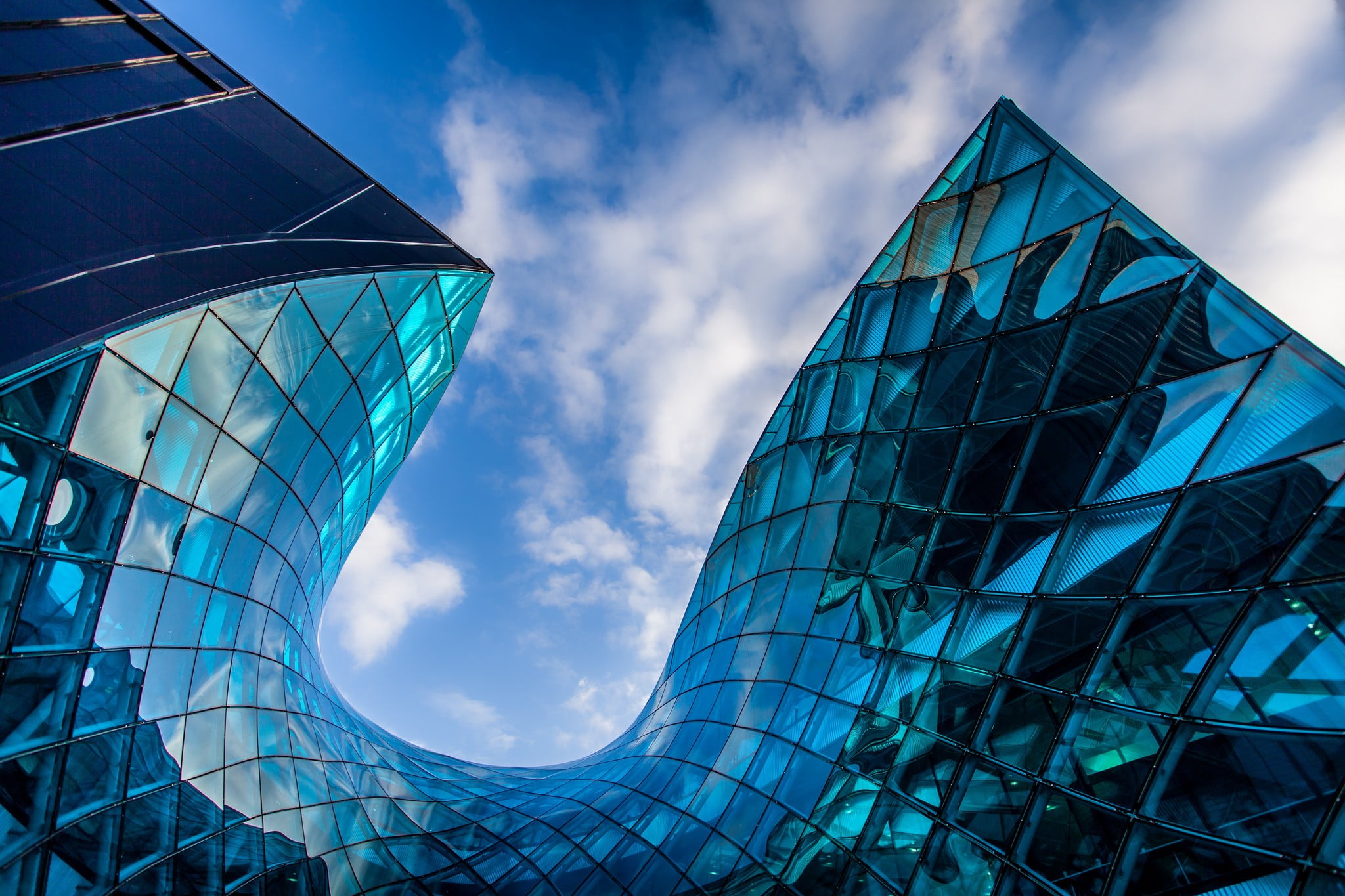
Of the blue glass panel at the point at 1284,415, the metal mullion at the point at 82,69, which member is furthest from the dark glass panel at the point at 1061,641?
the metal mullion at the point at 82,69

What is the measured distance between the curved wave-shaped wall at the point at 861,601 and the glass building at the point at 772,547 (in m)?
0.09

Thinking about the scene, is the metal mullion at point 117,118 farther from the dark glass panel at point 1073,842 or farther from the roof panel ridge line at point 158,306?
the dark glass panel at point 1073,842

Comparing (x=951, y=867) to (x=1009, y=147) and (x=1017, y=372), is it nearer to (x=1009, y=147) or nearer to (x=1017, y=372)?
(x=1017, y=372)

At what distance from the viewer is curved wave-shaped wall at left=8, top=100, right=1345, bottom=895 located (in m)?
11.7

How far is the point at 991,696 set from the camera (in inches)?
633

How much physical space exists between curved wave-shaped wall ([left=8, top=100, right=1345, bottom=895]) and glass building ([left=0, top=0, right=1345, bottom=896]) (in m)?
0.09

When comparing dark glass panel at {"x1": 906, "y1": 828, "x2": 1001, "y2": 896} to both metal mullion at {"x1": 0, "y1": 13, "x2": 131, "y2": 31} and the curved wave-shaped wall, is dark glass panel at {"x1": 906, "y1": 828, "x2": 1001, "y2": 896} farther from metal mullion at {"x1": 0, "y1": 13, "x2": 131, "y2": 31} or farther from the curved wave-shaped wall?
metal mullion at {"x1": 0, "y1": 13, "x2": 131, "y2": 31}

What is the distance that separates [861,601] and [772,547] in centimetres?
560

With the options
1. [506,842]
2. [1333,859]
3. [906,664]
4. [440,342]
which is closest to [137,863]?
[506,842]

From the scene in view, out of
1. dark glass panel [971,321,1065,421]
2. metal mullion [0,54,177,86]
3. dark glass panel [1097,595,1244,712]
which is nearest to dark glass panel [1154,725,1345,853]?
dark glass panel [1097,595,1244,712]

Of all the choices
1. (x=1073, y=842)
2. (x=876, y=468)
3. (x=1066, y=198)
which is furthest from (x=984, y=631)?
(x=1066, y=198)

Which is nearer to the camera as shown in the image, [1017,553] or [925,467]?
[1017,553]

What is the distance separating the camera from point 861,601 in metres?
21.1

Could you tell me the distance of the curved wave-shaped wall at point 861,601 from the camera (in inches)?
462
